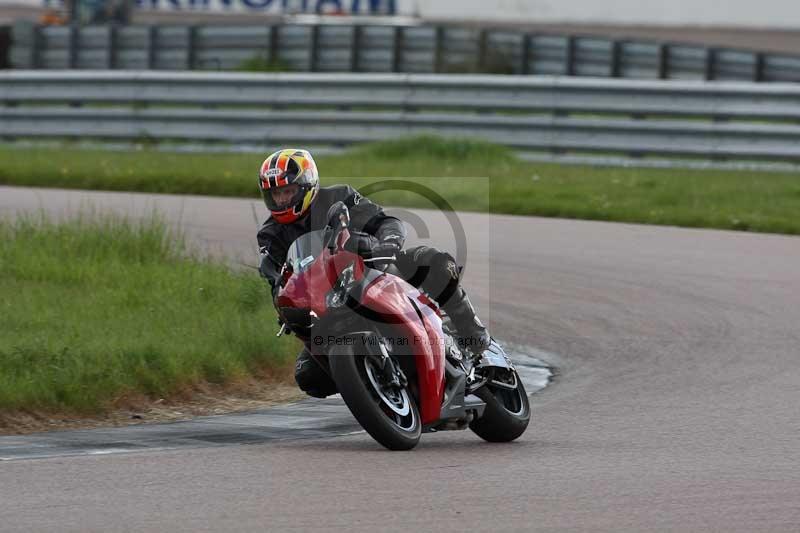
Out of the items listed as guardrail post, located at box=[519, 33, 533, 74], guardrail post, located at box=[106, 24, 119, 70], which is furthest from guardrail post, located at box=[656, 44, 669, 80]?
guardrail post, located at box=[106, 24, 119, 70]

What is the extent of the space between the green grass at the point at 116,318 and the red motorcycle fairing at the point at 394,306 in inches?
61.0

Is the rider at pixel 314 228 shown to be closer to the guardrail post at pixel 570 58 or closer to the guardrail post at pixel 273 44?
the guardrail post at pixel 570 58

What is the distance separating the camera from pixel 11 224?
1266 centimetres

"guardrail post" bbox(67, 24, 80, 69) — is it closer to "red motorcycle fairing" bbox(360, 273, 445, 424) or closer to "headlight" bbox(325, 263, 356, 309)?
"red motorcycle fairing" bbox(360, 273, 445, 424)

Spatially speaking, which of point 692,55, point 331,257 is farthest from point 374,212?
point 692,55

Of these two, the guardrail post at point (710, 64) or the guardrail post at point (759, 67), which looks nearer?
the guardrail post at point (759, 67)

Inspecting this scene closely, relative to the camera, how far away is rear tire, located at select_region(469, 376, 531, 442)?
24.6 ft

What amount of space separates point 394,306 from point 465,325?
803 mm

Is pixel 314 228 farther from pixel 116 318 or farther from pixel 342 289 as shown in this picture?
pixel 116 318

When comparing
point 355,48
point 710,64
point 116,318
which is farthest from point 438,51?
point 116,318

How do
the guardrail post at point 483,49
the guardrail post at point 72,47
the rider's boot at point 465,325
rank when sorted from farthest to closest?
the guardrail post at point 72,47 < the guardrail post at point 483,49 < the rider's boot at point 465,325

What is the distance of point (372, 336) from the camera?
6.88 meters

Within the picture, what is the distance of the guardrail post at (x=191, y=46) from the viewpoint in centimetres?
2986

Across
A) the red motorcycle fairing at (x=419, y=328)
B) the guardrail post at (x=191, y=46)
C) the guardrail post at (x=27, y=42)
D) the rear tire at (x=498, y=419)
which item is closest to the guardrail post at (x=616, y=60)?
the guardrail post at (x=191, y=46)
